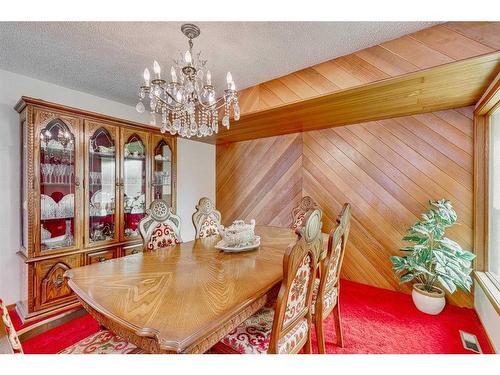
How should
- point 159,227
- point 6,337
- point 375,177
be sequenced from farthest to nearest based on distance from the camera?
point 375,177 < point 159,227 < point 6,337

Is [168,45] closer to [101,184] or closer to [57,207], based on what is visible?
[101,184]

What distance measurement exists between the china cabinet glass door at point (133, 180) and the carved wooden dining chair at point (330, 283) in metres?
2.30

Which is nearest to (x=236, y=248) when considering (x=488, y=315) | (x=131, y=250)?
(x=131, y=250)

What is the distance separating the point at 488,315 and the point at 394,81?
6.99ft

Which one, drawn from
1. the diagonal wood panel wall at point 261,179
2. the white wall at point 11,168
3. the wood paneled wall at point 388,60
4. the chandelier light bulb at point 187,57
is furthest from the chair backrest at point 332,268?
the white wall at point 11,168

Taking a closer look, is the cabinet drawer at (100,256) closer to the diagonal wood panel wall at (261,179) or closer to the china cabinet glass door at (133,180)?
the china cabinet glass door at (133,180)

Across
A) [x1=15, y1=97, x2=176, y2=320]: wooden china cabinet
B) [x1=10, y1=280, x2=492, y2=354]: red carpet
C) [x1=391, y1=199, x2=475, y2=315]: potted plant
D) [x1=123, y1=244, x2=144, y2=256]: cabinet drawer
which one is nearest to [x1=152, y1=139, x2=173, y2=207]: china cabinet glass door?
[x1=15, y1=97, x2=176, y2=320]: wooden china cabinet

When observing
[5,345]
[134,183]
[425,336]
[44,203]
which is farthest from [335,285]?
[44,203]

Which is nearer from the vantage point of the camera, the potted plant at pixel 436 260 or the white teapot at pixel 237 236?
the white teapot at pixel 237 236

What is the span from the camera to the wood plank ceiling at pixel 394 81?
4.89 ft

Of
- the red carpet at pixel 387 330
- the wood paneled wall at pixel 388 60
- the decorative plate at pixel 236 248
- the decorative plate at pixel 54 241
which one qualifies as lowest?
the red carpet at pixel 387 330

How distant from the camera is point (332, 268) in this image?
1.67m

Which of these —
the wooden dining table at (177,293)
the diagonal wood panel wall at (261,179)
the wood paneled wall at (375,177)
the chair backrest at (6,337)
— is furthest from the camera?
the diagonal wood panel wall at (261,179)
